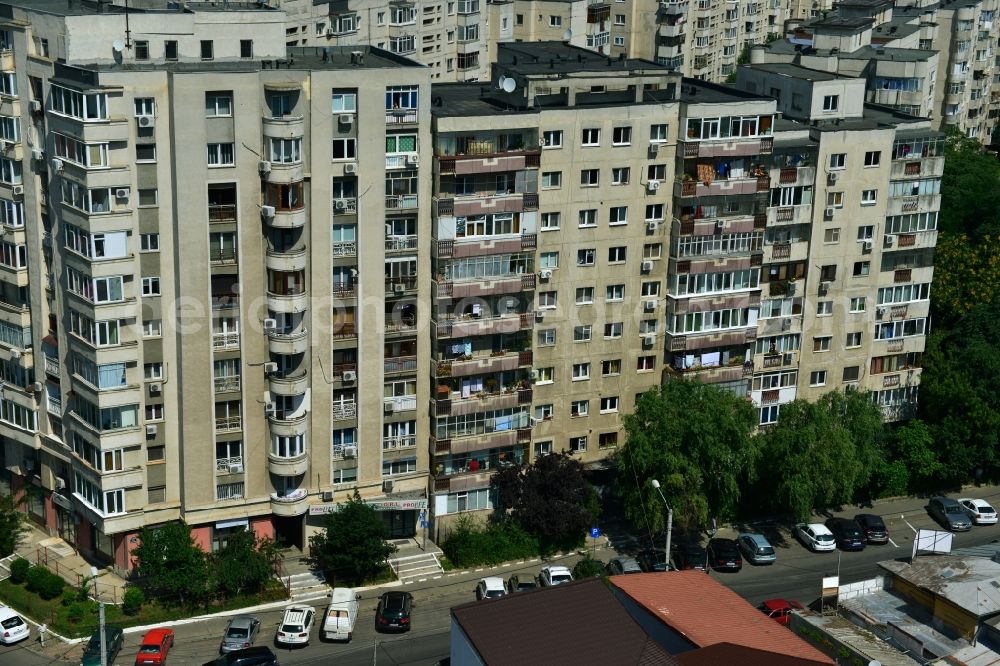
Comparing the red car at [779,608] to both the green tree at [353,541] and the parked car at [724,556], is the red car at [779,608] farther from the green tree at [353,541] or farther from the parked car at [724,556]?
the green tree at [353,541]

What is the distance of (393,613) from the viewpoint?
7712cm

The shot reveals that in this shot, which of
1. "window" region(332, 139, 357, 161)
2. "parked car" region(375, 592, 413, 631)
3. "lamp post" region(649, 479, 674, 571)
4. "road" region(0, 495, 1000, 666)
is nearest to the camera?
"road" region(0, 495, 1000, 666)

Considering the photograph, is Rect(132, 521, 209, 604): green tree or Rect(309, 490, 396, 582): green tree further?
Rect(309, 490, 396, 582): green tree

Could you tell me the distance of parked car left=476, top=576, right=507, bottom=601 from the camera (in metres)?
80.1

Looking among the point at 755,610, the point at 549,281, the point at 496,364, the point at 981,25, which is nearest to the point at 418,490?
the point at 496,364

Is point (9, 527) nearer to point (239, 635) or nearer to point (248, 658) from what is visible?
point (239, 635)

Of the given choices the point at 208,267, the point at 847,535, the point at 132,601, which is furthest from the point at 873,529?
the point at 132,601

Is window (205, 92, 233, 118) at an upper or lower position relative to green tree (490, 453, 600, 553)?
upper

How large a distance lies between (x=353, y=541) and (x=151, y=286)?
17898 millimetres

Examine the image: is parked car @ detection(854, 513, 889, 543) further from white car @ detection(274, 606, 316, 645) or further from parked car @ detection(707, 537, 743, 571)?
white car @ detection(274, 606, 316, 645)

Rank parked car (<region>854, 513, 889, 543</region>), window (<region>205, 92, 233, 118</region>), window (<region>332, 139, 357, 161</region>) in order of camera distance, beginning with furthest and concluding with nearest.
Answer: parked car (<region>854, 513, 889, 543</region>)
window (<region>332, 139, 357, 161</region>)
window (<region>205, 92, 233, 118</region>)

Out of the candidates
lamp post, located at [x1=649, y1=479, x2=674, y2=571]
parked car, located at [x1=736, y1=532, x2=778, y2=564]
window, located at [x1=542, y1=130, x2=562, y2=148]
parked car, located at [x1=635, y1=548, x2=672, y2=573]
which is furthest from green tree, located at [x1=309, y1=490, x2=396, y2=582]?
window, located at [x1=542, y1=130, x2=562, y2=148]

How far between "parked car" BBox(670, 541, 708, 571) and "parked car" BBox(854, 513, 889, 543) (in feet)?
38.8

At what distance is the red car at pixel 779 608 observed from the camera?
7769 cm
